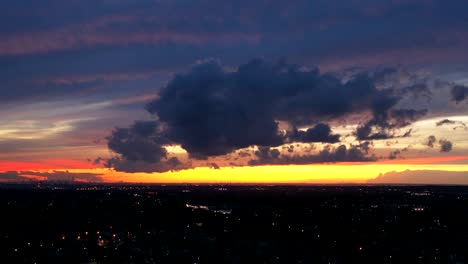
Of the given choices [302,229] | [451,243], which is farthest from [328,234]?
[451,243]

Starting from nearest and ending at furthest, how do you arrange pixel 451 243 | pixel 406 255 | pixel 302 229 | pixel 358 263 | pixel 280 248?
1. pixel 358 263
2. pixel 406 255
3. pixel 280 248
4. pixel 451 243
5. pixel 302 229

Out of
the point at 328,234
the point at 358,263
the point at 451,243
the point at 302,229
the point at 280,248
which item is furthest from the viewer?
the point at 302,229

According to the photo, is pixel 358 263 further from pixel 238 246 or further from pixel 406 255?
pixel 238 246

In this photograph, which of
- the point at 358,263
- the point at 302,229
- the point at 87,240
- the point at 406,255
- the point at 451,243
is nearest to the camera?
the point at 358,263

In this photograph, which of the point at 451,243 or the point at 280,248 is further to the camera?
the point at 451,243

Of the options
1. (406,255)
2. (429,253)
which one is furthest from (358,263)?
(429,253)

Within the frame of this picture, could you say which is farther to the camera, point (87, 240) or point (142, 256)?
point (87, 240)

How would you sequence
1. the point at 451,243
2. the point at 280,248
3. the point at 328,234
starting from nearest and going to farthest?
1. the point at 280,248
2. the point at 451,243
3. the point at 328,234

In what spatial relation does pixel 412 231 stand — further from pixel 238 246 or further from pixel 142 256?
pixel 142 256
